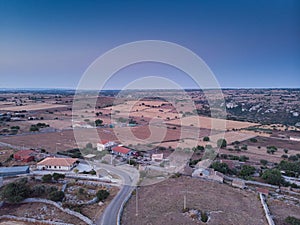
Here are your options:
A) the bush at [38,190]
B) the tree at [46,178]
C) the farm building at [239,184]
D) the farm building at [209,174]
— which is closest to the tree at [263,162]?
the farm building at [239,184]

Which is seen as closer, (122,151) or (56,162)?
(56,162)

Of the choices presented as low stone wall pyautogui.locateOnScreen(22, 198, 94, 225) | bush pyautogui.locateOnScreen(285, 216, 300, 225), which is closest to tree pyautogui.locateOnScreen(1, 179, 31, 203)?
low stone wall pyautogui.locateOnScreen(22, 198, 94, 225)

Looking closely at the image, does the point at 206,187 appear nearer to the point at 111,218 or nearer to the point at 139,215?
the point at 139,215

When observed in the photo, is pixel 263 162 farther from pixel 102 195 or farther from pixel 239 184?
pixel 102 195

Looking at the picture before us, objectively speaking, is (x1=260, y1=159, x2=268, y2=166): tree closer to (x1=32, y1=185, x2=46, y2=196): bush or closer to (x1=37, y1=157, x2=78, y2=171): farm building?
(x1=37, y1=157, x2=78, y2=171): farm building

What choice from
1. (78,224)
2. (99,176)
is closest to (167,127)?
(99,176)

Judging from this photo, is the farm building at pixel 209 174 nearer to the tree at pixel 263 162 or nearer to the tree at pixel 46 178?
the tree at pixel 263 162

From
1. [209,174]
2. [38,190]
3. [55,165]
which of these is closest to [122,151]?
[55,165]
